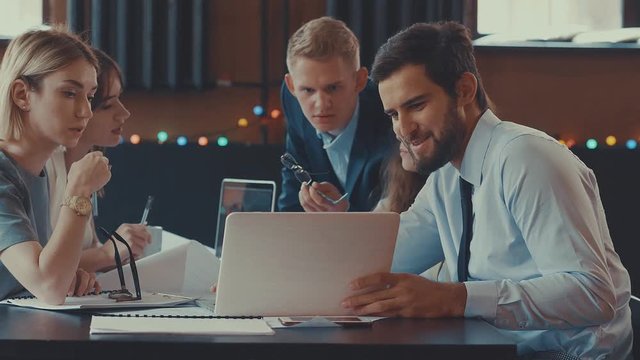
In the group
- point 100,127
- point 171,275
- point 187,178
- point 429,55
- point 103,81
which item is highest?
point 429,55

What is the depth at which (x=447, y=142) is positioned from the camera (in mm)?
1948

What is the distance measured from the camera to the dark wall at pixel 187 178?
412 centimetres

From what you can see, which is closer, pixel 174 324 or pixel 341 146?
pixel 174 324

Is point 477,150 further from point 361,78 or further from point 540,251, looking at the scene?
point 361,78

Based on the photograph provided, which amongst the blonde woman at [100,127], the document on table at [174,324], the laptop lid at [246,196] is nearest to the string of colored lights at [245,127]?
the laptop lid at [246,196]

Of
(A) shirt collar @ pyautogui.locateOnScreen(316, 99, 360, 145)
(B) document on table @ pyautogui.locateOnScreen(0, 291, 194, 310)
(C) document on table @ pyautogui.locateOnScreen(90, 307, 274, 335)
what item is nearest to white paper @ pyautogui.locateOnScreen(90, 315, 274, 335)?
(C) document on table @ pyautogui.locateOnScreen(90, 307, 274, 335)

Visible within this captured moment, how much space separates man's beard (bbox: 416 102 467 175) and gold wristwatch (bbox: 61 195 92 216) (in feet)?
2.08

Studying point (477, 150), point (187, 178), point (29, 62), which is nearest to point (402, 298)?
point (477, 150)

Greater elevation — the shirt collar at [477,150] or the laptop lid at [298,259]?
the shirt collar at [477,150]

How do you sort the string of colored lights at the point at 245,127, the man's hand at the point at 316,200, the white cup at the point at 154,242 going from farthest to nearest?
the string of colored lights at the point at 245,127
the white cup at the point at 154,242
the man's hand at the point at 316,200

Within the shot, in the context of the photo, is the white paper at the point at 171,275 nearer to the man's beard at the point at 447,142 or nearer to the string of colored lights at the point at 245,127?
the man's beard at the point at 447,142

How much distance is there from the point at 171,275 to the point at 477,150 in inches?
25.6

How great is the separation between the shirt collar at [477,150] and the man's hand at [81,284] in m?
0.73

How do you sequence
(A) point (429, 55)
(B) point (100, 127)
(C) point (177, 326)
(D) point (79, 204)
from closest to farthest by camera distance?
(C) point (177, 326) < (D) point (79, 204) < (A) point (429, 55) < (B) point (100, 127)
